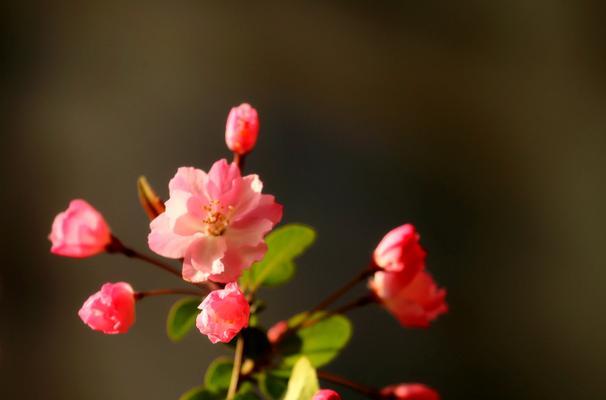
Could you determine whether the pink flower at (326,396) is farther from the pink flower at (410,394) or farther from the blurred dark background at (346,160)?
the blurred dark background at (346,160)

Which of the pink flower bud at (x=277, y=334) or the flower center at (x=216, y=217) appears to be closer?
the flower center at (x=216, y=217)

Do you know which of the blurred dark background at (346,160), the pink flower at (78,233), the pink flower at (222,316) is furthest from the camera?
the blurred dark background at (346,160)

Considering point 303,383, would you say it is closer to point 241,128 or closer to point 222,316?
point 222,316

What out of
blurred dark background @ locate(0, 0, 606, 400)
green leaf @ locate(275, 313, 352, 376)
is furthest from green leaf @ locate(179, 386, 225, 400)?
blurred dark background @ locate(0, 0, 606, 400)

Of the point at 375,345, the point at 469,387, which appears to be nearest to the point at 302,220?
the point at 375,345

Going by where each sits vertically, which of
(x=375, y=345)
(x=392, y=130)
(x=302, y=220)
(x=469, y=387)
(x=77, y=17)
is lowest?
(x=469, y=387)

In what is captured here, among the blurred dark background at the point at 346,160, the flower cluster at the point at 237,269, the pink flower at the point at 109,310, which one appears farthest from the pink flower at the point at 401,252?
the blurred dark background at the point at 346,160

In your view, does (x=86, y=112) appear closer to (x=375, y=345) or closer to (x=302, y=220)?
(x=302, y=220)
